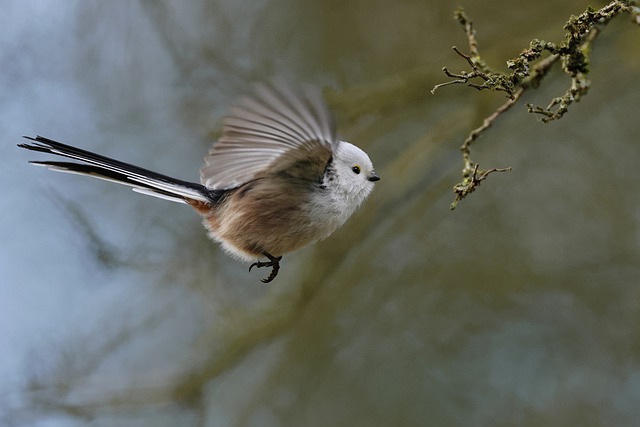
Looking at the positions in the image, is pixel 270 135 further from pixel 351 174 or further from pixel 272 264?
pixel 272 264

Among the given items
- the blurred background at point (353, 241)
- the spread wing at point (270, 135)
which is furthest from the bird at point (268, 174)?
the blurred background at point (353, 241)

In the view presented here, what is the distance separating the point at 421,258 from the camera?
5.00 metres

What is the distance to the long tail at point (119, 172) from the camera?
2539 mm

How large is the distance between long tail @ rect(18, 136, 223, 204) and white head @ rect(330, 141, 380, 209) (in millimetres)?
672

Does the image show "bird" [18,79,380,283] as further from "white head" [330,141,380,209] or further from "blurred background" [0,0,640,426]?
"blurred background" [0,0,640,426]

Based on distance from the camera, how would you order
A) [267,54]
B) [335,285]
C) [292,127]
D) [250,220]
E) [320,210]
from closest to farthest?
[292,127] → [320,210] → [250,220] → [335,285] → [267,54]

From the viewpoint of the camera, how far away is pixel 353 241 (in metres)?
4.12

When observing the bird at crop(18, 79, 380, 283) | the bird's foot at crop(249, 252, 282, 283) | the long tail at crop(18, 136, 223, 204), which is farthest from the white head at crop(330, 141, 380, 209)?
the long tail at crop(18, 136, 223, 204)

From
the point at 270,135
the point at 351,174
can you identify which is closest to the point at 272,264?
the point at 351,174

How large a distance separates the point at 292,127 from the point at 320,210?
42 cm

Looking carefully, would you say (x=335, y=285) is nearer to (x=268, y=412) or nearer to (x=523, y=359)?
(x=268, y=412)

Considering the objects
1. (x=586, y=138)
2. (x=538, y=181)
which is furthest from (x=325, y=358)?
(x=586, y=138)

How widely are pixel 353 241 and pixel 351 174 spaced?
136cm

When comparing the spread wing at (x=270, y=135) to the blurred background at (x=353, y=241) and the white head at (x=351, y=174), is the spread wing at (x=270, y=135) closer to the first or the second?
the white head at (x=351, y=174)
